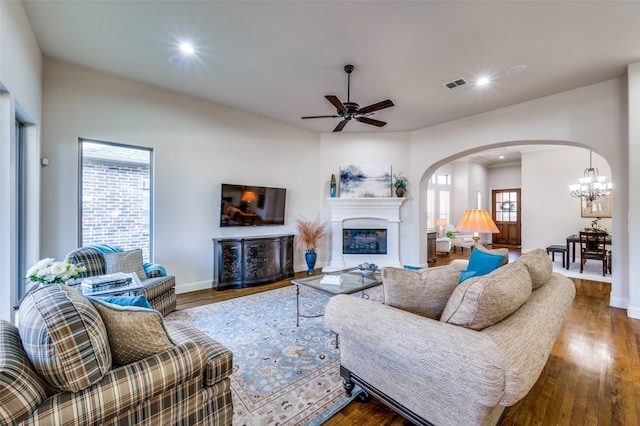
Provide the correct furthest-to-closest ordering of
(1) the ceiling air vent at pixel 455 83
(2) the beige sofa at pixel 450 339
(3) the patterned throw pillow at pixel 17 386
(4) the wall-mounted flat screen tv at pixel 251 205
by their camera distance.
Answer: (4) the wall-mounted flat screen tv at pixel 251 205
(1) the ceiling air vent at pixel 455 83
(2) the beige sofa at pixel 450 339
(3) the patterned throw pillow at pixel 17 386

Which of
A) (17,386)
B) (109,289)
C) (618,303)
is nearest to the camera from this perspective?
(17,386)

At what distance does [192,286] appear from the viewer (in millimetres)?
4520

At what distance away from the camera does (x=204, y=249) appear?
15.4 ft

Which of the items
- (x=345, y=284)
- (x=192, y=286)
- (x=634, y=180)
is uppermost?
(x=634, y=180)

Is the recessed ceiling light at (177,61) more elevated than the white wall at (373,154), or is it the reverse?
the recessed ceiling light at (177,61)

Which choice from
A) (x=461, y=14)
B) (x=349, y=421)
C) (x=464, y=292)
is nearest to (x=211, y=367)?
(x=349, y=421)

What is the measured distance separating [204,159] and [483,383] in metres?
4.67

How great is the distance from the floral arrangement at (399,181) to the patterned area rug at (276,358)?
3.23 metres

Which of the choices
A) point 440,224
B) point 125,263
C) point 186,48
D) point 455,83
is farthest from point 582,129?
point 125,263

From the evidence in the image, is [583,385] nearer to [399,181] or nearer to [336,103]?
[336,103]

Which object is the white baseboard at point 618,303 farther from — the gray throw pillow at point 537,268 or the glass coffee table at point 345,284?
the glass coffee table at point 345,284

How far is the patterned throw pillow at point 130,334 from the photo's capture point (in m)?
1.31

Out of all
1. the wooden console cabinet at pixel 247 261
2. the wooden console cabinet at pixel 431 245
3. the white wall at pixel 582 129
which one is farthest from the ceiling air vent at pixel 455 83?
the wooden console cabinet at pixel 431 245

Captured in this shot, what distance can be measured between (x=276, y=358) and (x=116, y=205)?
3.19 m
